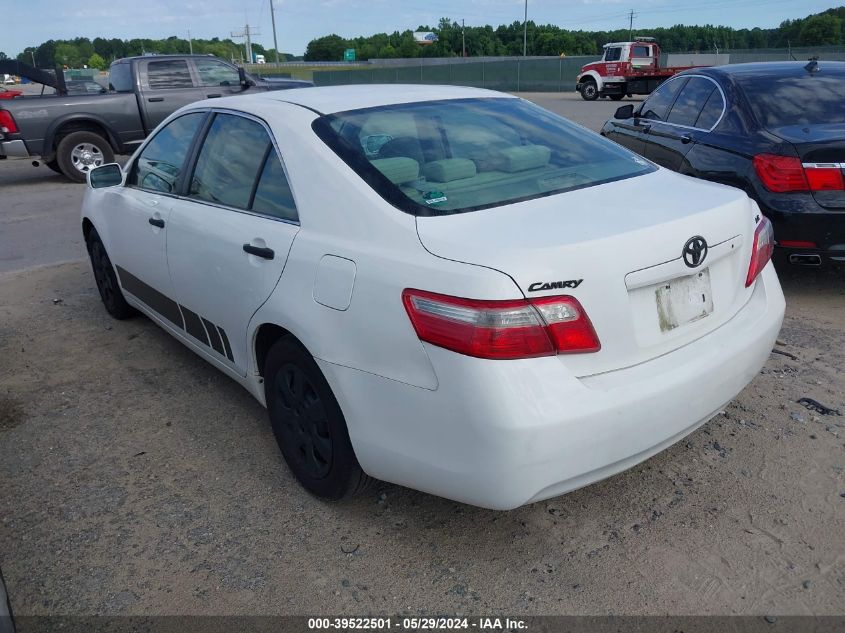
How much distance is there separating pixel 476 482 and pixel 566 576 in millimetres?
578

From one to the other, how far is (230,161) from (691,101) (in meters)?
4.29

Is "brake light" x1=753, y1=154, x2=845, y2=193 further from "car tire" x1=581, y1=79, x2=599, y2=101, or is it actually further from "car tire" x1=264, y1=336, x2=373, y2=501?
"car tire" x1=581, y1=79, x2=599, y2=101

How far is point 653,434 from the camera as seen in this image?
2441 mm

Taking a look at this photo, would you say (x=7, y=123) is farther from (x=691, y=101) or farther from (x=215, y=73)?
(x=691, y=101)

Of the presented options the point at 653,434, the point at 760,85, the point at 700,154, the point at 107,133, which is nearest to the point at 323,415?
the point at 653,434

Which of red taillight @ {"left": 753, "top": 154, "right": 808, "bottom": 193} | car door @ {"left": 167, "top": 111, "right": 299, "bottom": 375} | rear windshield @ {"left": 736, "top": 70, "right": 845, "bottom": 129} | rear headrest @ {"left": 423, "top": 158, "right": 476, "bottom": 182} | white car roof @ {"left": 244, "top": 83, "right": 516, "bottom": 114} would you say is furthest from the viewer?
rear windshield @ {"left": 736, "top": 70, "right": 845, "bottom": 129}

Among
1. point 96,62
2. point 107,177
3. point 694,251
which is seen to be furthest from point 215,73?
point 96,62

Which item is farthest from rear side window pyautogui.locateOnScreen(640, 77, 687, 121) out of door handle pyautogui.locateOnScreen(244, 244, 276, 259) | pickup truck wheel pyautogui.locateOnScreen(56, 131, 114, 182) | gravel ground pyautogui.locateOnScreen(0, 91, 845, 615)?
pickup truck wheel pyautogui.locateOnScreen(56, 131, 114, 182)

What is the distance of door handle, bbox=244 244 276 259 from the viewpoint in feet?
9.55

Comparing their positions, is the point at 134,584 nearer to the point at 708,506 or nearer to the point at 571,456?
the point at 571,456

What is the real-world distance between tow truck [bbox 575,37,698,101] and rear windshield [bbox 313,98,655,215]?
2832 cm

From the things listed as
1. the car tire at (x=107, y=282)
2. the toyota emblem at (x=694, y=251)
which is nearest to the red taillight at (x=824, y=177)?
the toyota emblem at (x=694, y=251)

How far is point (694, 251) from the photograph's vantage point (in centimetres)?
251

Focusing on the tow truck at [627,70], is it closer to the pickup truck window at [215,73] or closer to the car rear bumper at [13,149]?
the pickup truck window at [215,73]
